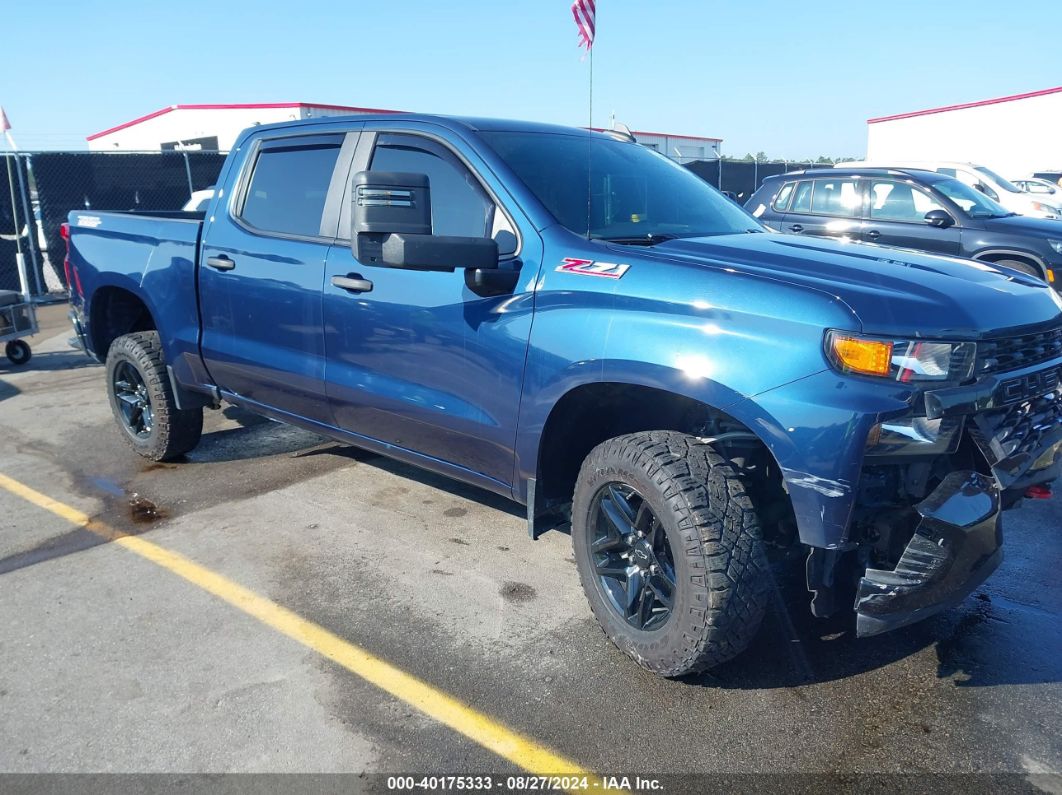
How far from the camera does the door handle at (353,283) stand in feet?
12.6

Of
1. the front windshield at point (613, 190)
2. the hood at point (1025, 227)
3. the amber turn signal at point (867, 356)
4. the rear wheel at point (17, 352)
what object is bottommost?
the rear wheel at point (17, 352)

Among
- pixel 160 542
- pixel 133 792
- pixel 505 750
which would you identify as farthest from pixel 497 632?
pixel 160 542

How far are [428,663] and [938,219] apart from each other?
7413 millimetres

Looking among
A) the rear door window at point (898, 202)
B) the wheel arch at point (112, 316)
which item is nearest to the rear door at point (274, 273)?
the wheel arch at point (112, 316)

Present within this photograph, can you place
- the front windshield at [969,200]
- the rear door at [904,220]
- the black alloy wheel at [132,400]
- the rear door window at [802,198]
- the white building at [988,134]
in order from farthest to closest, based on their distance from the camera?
the white building at [988,134]
the rear door window at [802,198]
the front windshield at [969,200]
the rear door at [904,220]
the black alloy wheel at [132,400]

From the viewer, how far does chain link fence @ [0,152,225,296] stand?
44.6 ft

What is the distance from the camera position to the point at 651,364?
9.56 feet

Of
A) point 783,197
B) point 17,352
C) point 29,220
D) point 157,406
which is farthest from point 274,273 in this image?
point 29,220

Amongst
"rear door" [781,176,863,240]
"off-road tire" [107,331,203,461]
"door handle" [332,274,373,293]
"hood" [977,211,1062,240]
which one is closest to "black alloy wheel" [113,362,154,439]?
"off-road tire" [107,331,203,461]

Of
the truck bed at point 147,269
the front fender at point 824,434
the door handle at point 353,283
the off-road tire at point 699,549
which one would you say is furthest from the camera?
the truck bed at point 147,269

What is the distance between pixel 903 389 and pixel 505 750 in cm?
164

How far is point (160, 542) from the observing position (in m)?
4.37

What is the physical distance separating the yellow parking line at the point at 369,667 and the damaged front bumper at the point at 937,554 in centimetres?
104

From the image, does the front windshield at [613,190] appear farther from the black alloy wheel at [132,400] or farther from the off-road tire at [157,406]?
the black alloy wheel at [132,400]
